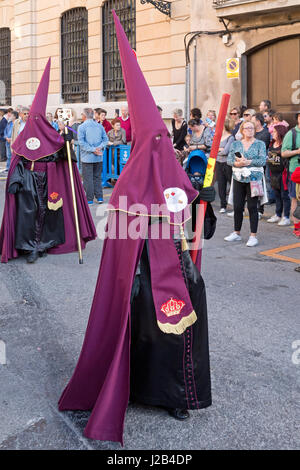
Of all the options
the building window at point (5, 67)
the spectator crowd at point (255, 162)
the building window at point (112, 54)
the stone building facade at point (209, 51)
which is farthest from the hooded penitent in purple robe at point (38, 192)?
the building window at point (5, 67)

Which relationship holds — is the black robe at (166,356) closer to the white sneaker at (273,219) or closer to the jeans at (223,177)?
the white sneaker at (273,219)

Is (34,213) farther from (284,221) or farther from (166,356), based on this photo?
(166,356)

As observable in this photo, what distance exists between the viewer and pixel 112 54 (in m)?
18.5

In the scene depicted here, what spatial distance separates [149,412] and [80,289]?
276 centimetres

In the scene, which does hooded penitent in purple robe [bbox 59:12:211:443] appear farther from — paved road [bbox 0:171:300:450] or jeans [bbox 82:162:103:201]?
jeans [bbox 82:162:103:201]

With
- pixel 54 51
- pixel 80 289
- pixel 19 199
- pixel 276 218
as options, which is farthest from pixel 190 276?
pixel 54 51

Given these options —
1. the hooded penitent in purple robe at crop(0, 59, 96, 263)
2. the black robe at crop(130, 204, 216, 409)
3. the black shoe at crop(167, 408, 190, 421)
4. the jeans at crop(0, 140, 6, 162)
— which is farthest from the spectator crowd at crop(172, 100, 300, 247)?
the jeans at crop(0, 140, 6, 162)

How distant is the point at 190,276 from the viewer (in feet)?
11.1

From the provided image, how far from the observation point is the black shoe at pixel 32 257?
24.1ft

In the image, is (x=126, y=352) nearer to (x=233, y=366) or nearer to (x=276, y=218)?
(x=233, y=366)

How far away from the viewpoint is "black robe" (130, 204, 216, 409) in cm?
329

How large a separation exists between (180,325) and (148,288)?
0.27 m

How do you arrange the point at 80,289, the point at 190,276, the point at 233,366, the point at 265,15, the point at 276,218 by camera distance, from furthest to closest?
1. the point at 265,15
2. the point at 276,218
3. the point at 80,289
4. the point at 233,366
5. the point at 190,276

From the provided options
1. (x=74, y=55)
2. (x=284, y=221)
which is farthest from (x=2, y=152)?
(x=284, y=221)
